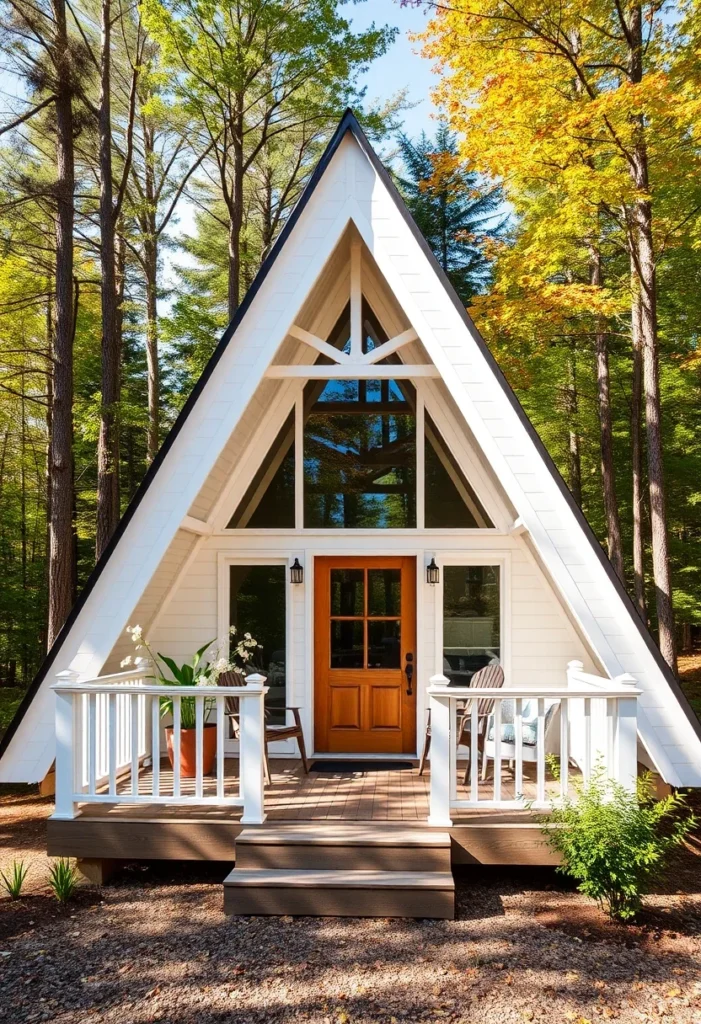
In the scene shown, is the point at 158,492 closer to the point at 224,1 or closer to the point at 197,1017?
the point at 197,1017

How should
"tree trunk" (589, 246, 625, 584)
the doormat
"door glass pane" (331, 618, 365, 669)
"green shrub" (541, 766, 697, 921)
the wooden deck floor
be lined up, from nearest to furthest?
"green shrub" (541, 766, 697, 921)
the wooden deck floor
the doormat
"door glass pane" (331, 618, 365, 669)
"tree trunk" (589, 246, 625, 584)

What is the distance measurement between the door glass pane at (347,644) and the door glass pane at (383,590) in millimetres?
223

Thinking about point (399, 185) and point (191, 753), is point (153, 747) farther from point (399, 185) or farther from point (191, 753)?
point (399, 185)

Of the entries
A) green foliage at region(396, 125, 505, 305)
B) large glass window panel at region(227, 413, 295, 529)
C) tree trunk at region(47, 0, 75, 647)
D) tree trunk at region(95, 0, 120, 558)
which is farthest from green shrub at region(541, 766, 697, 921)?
green foliage at region(396, 125, 505, 305)

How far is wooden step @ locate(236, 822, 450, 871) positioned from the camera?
15.1 feet

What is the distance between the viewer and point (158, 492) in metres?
5.50

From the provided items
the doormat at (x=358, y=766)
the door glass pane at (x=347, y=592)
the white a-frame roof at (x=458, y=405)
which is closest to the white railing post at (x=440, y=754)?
the white a-frame roof at (x=458, y=405)

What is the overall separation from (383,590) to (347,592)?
36 cm

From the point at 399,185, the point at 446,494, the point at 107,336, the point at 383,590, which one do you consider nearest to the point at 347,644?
the point at 383,590

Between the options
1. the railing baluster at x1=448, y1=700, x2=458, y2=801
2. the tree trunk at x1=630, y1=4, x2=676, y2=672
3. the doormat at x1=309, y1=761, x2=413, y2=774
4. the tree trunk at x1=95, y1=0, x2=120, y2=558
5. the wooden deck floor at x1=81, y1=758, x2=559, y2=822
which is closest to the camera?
the railing baluster at x1=448, y1=700, x2=458, y2=801

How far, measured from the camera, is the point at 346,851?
466cm

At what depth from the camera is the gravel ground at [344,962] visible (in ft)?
11.3

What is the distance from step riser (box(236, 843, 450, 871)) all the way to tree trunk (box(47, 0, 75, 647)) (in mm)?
4938

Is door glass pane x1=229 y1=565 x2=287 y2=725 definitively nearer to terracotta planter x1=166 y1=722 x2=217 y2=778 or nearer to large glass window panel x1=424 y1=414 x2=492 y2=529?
terracotta planter x1=166 y1=722 x2=217 y2=778
